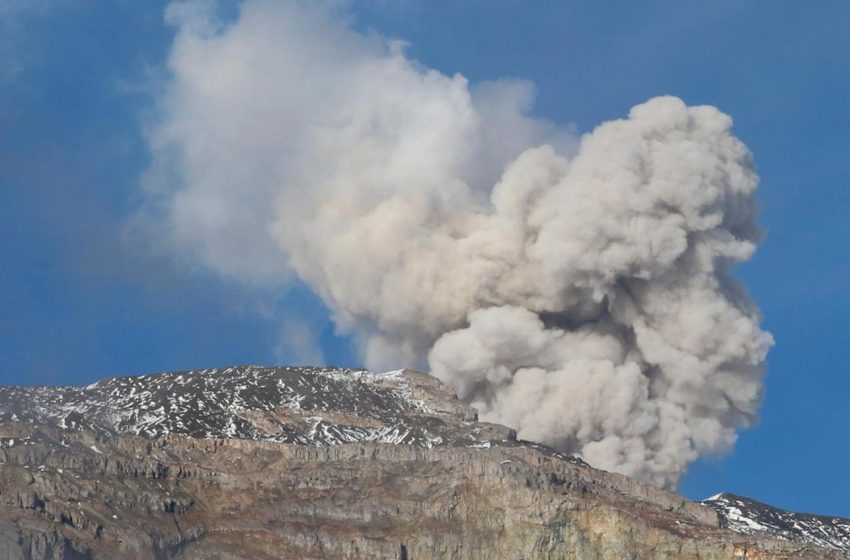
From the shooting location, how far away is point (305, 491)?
166 meters

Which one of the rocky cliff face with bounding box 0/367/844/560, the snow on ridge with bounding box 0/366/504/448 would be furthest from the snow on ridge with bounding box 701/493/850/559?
the snow on ridge with bounding box 0/366/504/448

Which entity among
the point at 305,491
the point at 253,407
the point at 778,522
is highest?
the point at 253,407

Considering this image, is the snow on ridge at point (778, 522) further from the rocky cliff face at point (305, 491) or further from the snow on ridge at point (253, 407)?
the snow on ridge at point (253, 407)

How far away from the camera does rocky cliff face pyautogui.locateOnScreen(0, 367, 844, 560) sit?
159 m

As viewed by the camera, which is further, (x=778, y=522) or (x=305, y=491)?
(x=778, y=522)

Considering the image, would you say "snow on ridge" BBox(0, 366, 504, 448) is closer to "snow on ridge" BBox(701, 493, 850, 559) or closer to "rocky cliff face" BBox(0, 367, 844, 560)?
"rocky cliff face" BBox(0, 367, 844, 560)

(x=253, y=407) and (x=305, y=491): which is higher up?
(x=253, y=407)

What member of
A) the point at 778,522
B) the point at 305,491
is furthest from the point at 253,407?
the point at 778,522

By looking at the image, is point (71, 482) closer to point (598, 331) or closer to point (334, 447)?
point (334, 447)

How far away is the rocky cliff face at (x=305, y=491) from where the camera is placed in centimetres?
15862

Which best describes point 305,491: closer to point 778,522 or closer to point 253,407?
point 253,407

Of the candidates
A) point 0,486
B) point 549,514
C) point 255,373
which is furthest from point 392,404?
point 0,486

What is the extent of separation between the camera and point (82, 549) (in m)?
154

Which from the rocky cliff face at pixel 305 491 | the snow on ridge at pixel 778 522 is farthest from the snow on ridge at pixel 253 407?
the snow on ridge at pixel 778 522
